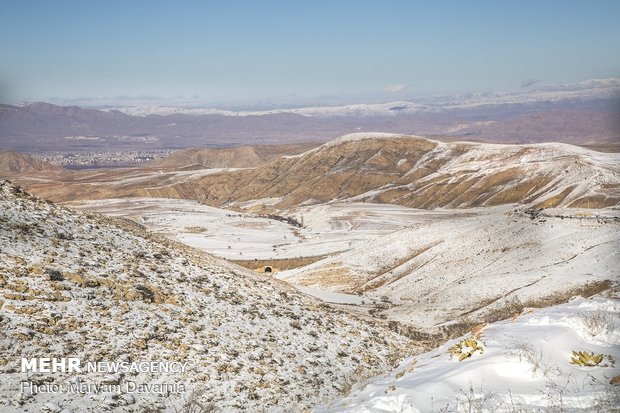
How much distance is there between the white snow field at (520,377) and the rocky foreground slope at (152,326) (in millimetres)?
3444

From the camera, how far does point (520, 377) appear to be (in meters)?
8.87

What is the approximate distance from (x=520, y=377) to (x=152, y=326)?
10718 mm

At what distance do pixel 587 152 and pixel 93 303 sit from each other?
548 feet

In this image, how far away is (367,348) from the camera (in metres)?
18.6

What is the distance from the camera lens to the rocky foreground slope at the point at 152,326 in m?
11.8

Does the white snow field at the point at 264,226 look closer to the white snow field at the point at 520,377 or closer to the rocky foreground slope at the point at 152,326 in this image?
the rocky foreground slope at the point at 152,326

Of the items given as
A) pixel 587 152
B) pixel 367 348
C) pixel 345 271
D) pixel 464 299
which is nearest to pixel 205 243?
pixel 345 271

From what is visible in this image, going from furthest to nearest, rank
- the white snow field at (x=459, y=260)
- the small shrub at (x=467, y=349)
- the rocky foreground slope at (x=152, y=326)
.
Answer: the white snow field at (x=459, y=260)
the rocky foreground slope at (x=152, y=326)
the small shrub at (x=467, y=349)

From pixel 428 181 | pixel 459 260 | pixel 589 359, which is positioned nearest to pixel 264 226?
pixel 459 260

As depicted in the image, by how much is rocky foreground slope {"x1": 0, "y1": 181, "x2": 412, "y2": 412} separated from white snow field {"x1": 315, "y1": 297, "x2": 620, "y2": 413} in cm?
344

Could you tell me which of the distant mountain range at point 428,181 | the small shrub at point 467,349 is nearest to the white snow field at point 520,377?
the small shrub at point 467,349

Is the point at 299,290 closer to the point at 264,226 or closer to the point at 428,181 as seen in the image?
the point at 264,226

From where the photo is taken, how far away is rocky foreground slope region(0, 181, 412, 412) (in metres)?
11.8

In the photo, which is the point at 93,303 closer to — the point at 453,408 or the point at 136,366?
the point at 136,366
